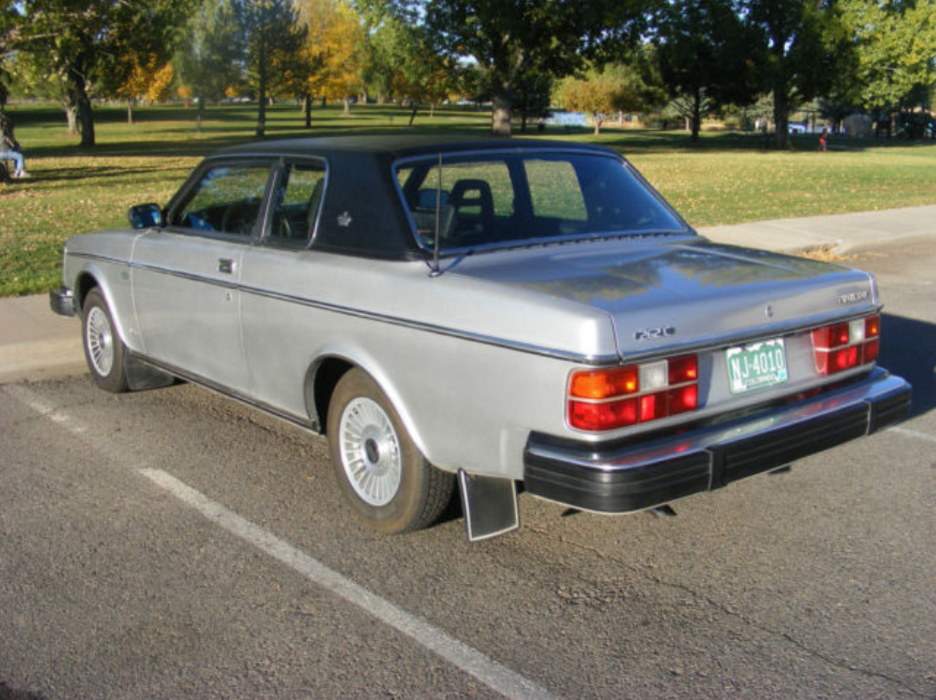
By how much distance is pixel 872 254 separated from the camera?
40.8 feet

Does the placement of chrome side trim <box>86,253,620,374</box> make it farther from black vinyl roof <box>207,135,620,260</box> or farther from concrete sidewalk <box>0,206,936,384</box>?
concrete sidewalk <box>0,206,936,384</box>

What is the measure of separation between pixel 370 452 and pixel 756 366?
5.22 feet

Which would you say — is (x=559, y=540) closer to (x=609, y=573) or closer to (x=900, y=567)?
(x=609, y=573)

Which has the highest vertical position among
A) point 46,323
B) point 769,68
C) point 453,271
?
point 769,68

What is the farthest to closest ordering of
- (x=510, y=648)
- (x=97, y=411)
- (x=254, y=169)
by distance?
1. (x=97, y=411)
2. (x=254, y=169)
3. (x=510, y=648)

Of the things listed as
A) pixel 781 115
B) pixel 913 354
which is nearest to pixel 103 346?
pixel 913 354

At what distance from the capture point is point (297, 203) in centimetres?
457

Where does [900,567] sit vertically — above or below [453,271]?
below

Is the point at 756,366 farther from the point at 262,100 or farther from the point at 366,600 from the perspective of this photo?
the point at 262,100

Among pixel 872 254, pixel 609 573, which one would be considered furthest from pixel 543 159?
pixel 872 254

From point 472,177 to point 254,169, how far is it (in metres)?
1.20

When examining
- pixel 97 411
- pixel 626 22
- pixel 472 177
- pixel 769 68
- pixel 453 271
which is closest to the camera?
pixel 453 271

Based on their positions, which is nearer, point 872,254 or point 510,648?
point 510,648

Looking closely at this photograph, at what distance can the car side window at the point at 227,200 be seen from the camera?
189 inches
